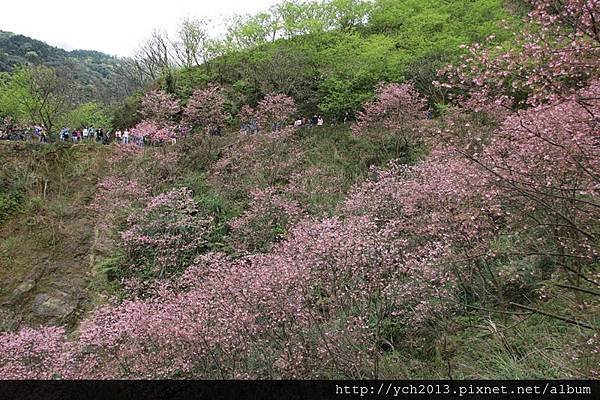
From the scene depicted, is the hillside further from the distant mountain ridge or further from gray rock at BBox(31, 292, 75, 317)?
the distant mountain ridge

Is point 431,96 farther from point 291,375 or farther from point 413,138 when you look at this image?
point 291,375

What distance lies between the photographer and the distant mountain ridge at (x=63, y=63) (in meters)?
39.4

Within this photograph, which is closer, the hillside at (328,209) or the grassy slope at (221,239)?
the hillside at (328,209)

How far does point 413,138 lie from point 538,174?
31.9ft

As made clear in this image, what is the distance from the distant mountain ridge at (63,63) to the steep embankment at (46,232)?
22617 millimetres

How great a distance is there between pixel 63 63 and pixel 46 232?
4596 centimetres

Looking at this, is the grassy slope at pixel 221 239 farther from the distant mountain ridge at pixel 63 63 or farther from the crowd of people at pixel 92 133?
the distant mountain ridge at pixel 63 63

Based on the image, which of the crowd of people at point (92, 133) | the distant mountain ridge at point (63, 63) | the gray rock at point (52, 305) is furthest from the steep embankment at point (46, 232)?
the distant mountain ridge at point (63, 63)

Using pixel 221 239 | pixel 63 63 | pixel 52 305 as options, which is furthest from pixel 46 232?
pixel 63 63

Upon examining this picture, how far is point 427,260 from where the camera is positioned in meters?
6.65

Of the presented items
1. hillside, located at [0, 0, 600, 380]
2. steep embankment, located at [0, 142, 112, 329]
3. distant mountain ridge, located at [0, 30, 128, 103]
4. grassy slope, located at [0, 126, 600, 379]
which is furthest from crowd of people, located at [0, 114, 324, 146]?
distant mountain ridge, located at [0, 30, 128, 103]

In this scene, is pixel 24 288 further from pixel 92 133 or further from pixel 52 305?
pixel 92 133

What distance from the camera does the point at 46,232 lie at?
14242 millimetres

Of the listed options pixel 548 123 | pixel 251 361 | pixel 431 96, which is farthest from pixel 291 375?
pixel 431 96
